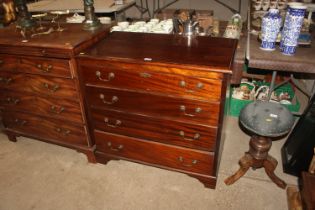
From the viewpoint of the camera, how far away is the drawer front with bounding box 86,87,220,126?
1.55 metres

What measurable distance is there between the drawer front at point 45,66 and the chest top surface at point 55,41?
0.07 metres

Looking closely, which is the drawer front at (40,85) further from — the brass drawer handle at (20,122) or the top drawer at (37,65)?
the brass drawer handle at (20,122)

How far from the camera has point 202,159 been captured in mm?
1772

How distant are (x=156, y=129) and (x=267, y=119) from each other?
0.78 metres

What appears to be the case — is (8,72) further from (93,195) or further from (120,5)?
(120,5)

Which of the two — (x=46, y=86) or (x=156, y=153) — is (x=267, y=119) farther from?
(x=46, y=86)

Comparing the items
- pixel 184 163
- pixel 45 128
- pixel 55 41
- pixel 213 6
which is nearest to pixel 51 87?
pixel 55 41

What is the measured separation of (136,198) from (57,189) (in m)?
0.64

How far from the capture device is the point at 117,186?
1.99 meters

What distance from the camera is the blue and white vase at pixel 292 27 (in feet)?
5.11

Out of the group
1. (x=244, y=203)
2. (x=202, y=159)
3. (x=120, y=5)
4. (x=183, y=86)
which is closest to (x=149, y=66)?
(x=183, y=86)

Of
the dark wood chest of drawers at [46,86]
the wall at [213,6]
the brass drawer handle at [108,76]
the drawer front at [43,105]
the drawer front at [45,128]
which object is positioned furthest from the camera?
the wall at [213,6]

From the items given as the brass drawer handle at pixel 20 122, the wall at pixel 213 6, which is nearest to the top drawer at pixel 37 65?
the brass drawer handle at pixel 20 122

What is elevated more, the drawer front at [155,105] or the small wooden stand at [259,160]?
the drawer front at [155,105]
